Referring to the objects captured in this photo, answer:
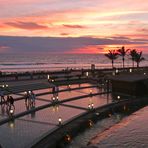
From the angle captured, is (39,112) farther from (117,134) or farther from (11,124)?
(117,134)

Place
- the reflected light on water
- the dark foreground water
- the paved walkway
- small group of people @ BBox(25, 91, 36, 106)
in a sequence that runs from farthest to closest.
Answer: small group of people @ BBox(25, 91, 36, 106), the reflected light on water, the dark foreground water, the paved walkway

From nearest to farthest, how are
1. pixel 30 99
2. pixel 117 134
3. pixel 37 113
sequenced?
pixel 117 134
pixel 37 113
pixel 30 99

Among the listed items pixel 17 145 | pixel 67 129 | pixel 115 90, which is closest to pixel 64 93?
pixel 115 90

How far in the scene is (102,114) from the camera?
96.5 feet

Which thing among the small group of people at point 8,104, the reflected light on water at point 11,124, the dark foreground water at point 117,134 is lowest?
the dark foreground water at point 117,134

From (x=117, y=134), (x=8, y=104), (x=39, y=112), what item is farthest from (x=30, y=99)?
(x=117, y=134)

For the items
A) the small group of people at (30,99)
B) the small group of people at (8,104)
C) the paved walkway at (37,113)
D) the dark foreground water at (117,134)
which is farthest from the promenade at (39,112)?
the dark foreground water at (117,134)

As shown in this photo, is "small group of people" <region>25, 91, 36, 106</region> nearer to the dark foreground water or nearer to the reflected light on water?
the reflected light on water

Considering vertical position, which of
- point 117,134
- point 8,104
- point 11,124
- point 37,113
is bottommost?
point 117,134

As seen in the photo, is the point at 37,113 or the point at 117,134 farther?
the point at 37,113

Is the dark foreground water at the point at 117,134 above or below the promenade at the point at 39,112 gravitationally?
below

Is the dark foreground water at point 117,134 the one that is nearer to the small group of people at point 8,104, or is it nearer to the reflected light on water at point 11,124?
the reflected light on water at point 11,124

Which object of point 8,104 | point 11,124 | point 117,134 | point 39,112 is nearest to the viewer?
point 117,134

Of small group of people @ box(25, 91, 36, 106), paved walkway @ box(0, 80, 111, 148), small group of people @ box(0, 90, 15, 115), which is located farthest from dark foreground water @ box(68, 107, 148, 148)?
small group of people @ box(0, 90, 15, 115)
